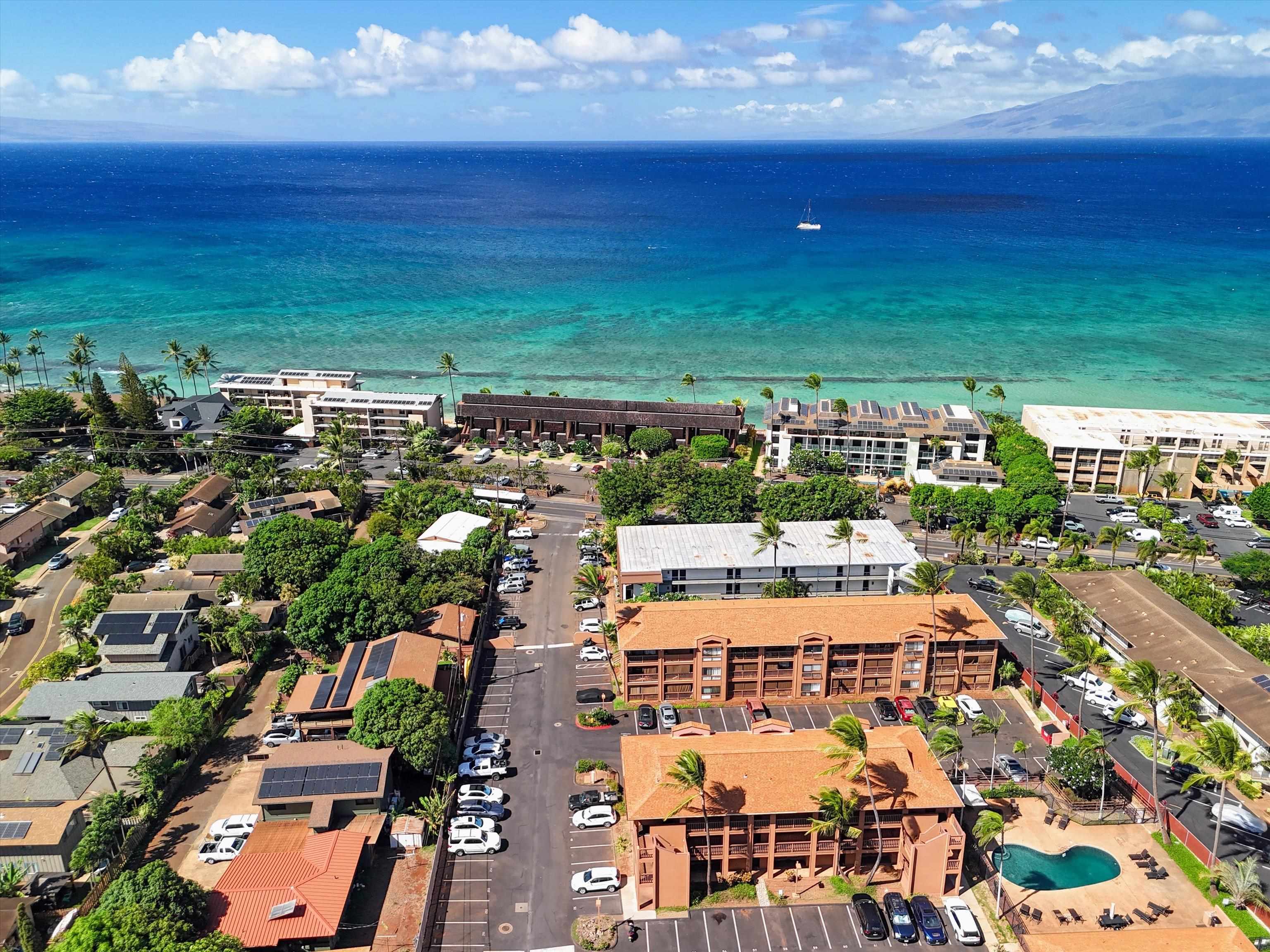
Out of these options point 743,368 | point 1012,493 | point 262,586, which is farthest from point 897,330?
point 262,586

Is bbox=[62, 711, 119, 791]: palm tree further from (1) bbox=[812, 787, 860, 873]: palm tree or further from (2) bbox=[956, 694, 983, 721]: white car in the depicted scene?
(2) bbox=[956, 694, 983, 721]: white car

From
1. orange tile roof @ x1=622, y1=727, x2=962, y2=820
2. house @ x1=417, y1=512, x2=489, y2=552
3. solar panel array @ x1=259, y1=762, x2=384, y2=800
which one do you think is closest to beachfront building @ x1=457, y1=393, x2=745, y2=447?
house @ x1=417, y1=512, x2=489, y2=552

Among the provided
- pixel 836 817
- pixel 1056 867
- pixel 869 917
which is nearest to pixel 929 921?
pixel 869 917

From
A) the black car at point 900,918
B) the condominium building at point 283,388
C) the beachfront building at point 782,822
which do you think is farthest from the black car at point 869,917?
the condominium building at point 283,388

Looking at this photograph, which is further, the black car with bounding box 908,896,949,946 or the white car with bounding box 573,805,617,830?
the white car with bounding box 573,805,617,830

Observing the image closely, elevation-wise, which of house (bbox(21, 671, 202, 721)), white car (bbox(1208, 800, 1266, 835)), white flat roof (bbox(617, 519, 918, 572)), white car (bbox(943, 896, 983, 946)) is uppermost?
white flat roof (bbox(617, 519, 918, 572))

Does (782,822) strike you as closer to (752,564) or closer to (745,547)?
(752,564)

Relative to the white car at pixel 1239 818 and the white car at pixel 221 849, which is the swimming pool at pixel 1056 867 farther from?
the white car at pixel 221 849

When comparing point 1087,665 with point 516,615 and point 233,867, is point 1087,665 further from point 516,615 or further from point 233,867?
point 233,867

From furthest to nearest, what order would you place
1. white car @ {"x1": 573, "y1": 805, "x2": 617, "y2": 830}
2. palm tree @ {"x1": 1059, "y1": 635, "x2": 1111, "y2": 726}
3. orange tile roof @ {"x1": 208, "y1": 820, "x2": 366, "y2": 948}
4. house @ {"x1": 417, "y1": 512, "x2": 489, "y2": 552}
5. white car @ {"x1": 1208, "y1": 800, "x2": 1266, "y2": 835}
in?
house @ {"x1": 417, "y1": 512, "x2": 489, "y2": 552}, palm tree @ {"x1": 1059, "y1": 635, "x2": 1111, "y2": 726}, white car @ {"x1": 573, "y1": 805, "x2": 617, "y2": 830}, white car @ {"x1": 1208, "y1": 800, "x2": 1266, "y2": 835}, orange tile roof @ {"x1": 208, "y1": 820, "x2": 366, "y2": 948}
